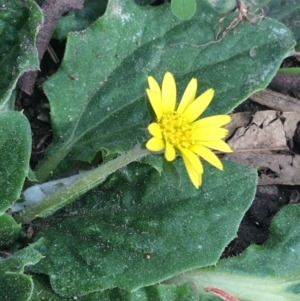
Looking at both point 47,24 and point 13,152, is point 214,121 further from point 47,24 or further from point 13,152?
point 47,24

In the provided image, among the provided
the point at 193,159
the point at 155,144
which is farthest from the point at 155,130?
the point at 193,159

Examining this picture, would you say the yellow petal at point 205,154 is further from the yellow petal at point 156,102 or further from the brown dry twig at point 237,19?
the brown dry twig at point 237,19

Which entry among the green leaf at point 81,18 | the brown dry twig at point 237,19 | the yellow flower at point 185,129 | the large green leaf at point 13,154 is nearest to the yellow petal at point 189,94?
the yellow flower at point 185,129

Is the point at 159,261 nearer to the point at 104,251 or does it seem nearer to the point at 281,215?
the point at 104,251

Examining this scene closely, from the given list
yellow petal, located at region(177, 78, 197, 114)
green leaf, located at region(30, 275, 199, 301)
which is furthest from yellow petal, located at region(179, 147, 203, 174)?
green leaf, located at region(30, 275, 199, 301)

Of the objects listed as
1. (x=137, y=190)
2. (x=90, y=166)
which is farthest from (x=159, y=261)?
(x=90, y=166)

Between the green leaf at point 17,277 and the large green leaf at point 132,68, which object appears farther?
the large green leaf at point 132,68

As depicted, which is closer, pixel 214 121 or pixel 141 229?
pixel 214 121
